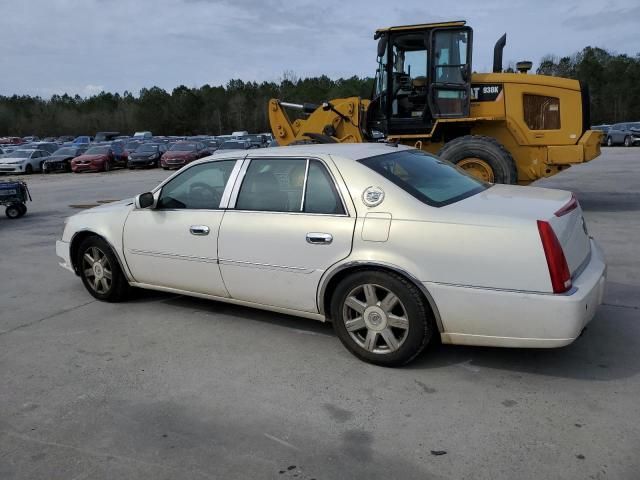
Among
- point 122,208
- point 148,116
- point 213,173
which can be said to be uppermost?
point 148,116

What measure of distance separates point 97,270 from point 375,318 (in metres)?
3.08

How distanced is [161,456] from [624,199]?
1162cm

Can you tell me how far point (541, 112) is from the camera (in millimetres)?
10188

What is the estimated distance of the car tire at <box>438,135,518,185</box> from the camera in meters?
9.48

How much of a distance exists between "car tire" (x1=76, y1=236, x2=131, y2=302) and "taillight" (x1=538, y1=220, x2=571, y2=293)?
3.83m

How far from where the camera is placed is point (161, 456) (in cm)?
295

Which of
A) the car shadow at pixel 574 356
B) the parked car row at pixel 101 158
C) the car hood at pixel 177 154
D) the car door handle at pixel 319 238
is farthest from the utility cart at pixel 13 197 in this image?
the car hood at pixel 177 154

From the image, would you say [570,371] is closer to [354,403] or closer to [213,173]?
[354,403]

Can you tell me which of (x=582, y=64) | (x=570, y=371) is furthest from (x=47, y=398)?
(x=582, y=64)

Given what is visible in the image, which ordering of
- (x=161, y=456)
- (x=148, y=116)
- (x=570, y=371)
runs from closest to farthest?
(x=161, y=456), (x=570, y=371), (x=148, y=116)

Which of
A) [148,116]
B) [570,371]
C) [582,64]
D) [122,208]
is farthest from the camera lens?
[148,116]

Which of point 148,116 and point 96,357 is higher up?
point 148,116

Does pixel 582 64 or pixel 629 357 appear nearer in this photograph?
pixel 629 357

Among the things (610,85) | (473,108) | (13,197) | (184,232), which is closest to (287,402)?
(184,232)
